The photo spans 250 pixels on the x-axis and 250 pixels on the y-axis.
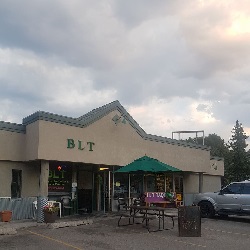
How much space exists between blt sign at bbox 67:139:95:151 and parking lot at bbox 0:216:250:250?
390cm

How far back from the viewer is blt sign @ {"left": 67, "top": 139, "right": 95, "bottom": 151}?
1609cm

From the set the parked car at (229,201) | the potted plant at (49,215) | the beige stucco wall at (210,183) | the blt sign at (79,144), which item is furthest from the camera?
the beige stucco wall at (210,183)

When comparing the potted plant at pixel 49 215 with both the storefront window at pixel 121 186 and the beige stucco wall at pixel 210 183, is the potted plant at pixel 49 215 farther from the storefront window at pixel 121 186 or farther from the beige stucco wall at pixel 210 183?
the beige stucco wall at pixel 210 183

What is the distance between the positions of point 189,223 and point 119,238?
2.31m

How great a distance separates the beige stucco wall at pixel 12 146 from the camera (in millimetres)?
15508

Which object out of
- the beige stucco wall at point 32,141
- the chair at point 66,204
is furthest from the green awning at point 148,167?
the beige stucco wall at point 32,141

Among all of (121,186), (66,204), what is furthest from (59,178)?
(121,186)

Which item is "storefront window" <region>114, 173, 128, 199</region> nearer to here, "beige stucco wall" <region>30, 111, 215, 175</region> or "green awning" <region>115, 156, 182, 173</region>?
"beige stucco wall" <region>30, 111, 215, 175</region>

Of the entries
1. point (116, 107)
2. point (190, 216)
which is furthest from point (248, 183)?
point (116, 107)

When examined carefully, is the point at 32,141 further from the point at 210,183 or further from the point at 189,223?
the point at 210,183

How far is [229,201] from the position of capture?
16.7 metres

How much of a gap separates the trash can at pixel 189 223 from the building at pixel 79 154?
627 cm

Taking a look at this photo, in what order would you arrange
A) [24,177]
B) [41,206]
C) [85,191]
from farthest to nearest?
A: [85,191] → [24,177] → [41,206]

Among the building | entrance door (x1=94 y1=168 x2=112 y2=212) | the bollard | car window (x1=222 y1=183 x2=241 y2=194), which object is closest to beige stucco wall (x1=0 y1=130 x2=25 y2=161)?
the building
